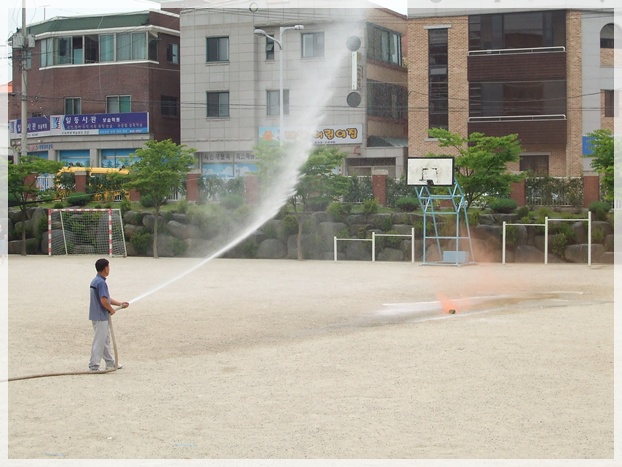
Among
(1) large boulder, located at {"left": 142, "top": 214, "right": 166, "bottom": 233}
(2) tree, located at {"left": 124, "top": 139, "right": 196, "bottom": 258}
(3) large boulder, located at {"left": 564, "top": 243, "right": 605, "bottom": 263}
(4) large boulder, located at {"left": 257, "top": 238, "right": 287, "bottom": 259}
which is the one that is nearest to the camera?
(3) large boulder, located at {"left": 564, "top": 243, "right": 605, "bottom": 263}

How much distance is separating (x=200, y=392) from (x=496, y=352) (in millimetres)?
5202

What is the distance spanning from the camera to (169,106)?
186 feet

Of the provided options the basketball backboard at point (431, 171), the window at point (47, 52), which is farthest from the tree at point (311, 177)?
the window at point (47, 52)

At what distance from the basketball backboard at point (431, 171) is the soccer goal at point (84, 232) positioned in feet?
44.9

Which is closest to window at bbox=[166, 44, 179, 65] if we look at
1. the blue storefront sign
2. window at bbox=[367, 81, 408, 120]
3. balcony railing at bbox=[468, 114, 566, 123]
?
the blue storefront sign

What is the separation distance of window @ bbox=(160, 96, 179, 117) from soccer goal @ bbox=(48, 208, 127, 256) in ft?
47.2

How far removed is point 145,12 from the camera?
183 ft

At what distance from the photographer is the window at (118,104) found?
56.2 metres

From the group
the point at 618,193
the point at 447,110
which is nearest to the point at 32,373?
the point at 618,193

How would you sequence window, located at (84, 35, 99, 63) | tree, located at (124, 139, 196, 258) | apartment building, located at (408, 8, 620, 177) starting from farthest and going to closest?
window, located at (84, 35, 99, 63) → apartment building, located at (408, 8, 620, 177) → tree, located at (124, 139, 196, 258)

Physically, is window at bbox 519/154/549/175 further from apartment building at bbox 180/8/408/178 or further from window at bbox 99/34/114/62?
window at bbox 99/34/114/62

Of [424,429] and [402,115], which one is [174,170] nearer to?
[402,115]

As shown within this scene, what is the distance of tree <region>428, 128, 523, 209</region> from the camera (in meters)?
38.2

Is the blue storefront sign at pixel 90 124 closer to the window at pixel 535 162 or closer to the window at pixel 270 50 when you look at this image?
the window at pixel 270 50
